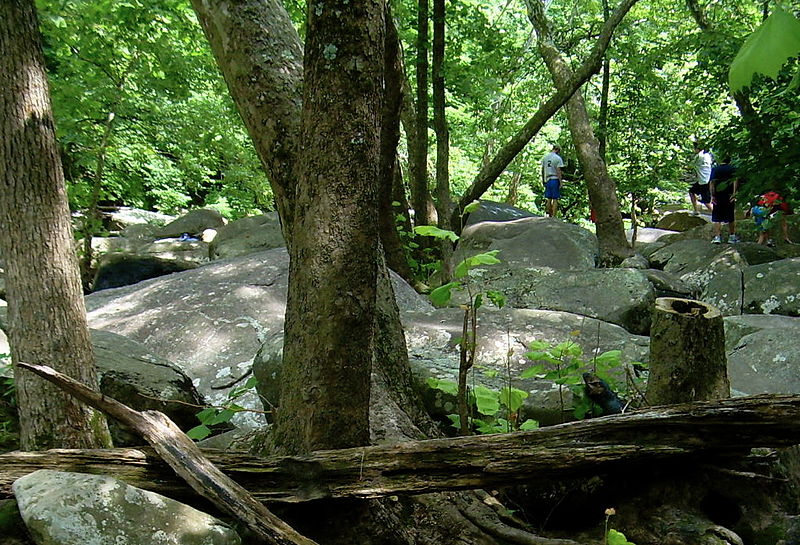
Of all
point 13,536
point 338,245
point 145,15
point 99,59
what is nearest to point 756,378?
point 338,245

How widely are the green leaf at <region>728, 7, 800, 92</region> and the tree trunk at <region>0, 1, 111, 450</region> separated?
2952 millimetres

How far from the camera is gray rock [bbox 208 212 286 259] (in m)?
10.7

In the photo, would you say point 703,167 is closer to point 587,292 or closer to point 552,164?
point 552,164

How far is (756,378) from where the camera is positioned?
4.54m

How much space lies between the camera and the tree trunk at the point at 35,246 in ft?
9.42

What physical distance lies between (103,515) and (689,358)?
7.32 ft

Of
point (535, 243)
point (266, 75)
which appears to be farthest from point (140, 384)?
point (535, 243)

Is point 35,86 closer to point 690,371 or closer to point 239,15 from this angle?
point 239,15

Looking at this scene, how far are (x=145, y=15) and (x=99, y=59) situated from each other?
141cm

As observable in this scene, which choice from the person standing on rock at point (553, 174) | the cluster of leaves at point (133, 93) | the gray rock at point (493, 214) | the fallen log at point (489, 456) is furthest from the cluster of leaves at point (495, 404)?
the person standing on rock at point (553, 174)

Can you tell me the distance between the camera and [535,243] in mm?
10703

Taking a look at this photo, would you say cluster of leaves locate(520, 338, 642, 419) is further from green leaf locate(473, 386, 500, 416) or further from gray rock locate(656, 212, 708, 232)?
gray rock locate(656, 212, 708, 232)

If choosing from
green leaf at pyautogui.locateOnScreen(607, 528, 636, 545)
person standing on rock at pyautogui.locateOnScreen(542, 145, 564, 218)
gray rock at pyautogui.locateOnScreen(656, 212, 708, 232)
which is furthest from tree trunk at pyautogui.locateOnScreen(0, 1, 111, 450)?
gray rock at pyautogui.locateOnScreen(656, 212, 708, 232)

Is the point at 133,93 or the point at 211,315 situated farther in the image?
the point at 133,93
